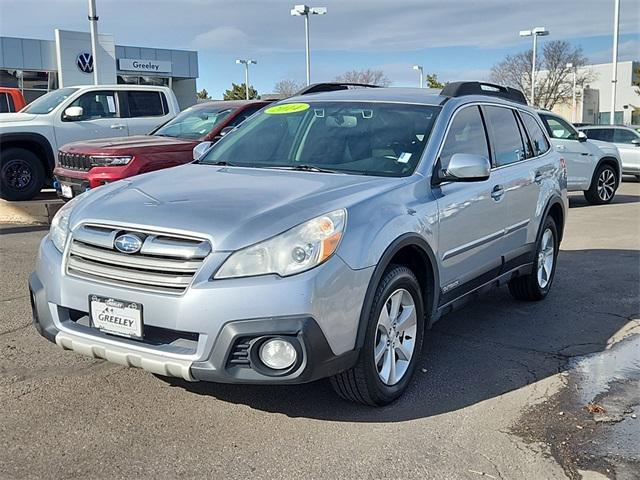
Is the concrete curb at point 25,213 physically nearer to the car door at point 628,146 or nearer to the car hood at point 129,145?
the car hood at point 129,145

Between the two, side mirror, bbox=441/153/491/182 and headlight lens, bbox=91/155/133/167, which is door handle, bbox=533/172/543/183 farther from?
headlight lens, bbox=91/155/133/167

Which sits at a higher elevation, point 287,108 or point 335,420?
point 287,108

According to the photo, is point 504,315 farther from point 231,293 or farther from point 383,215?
point 231,293

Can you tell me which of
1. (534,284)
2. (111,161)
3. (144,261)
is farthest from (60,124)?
(144,261)

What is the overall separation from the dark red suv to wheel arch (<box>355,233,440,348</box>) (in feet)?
17.4

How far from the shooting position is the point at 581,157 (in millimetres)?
13758

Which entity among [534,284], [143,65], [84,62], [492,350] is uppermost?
Answer: [143,65]

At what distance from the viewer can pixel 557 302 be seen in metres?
6.24

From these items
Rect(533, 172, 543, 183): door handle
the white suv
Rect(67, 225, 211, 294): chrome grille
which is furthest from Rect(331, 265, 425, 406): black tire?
the white suv

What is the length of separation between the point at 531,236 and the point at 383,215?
2552 mm

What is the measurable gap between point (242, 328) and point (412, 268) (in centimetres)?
139

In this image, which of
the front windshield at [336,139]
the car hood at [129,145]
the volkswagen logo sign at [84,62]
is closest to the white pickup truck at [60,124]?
the car hood at [129,145]

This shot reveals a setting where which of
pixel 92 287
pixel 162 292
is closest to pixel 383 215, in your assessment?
pixel 162 292

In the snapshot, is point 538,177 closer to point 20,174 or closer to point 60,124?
point 60,124
